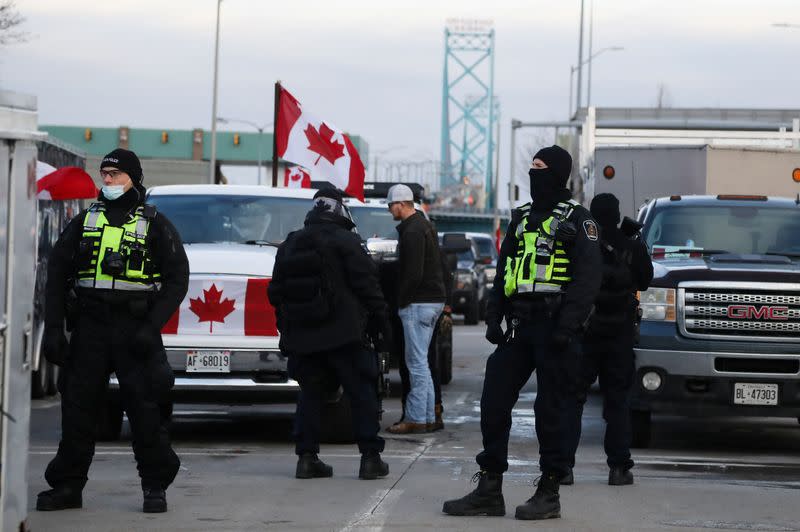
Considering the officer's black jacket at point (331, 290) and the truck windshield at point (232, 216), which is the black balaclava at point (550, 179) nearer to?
the officer's black jacket at point (331, 290)

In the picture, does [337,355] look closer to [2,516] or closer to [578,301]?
[578,301]

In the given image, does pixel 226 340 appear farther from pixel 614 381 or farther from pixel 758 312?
pixel 758 312

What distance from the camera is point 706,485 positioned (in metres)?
10.0

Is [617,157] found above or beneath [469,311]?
above

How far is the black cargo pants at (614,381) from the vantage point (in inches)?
392

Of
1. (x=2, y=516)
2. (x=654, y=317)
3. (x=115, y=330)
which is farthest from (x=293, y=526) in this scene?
(x=654, y=317)

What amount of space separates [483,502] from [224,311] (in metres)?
3.39

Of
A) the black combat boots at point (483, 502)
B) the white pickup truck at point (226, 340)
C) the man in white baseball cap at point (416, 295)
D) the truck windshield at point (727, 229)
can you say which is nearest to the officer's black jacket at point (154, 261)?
the black combat boots at point (483, 502)

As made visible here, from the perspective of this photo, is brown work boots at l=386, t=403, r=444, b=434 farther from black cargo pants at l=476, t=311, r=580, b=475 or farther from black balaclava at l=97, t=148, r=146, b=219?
black balaclava at l=97, t=148, r=146, b=219

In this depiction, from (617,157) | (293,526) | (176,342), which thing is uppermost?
(617,157)

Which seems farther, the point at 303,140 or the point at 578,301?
the point at 303,140

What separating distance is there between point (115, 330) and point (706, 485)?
3.95 meters

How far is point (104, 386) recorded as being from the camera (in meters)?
8.53

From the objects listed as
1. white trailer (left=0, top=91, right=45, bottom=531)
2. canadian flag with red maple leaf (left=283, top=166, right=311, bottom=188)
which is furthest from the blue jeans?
canadian flag with red maple leaf (left=283, top=166, right=311, bottom=188)
